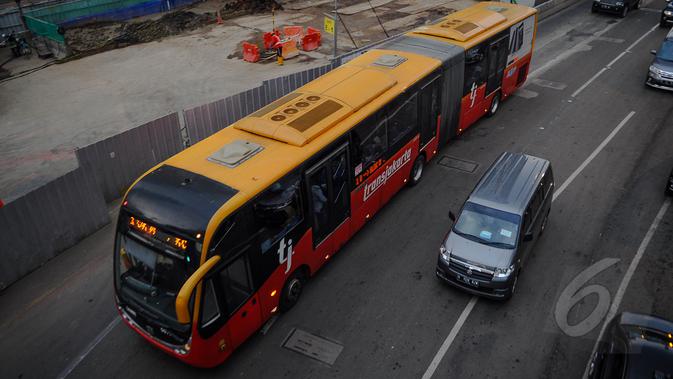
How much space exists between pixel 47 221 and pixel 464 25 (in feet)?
44.7

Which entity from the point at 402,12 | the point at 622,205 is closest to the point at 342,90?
the point at 622,205

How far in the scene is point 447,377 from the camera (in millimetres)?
8805

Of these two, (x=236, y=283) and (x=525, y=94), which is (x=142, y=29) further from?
(x=236, y=283)

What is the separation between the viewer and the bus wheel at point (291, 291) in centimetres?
988

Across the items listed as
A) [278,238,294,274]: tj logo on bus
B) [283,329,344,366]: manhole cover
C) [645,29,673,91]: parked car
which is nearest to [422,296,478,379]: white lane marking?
[283,329,344,366]: manhole cover

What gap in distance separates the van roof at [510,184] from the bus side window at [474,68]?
4488 millimetres

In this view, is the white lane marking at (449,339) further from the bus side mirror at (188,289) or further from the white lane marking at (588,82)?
the white lane marking at (588,82)

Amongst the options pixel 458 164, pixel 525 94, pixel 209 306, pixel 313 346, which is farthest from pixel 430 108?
pixel 209 306

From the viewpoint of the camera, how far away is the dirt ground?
57.4 ft

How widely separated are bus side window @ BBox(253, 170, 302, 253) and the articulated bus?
25mm

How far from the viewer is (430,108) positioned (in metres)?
13.9

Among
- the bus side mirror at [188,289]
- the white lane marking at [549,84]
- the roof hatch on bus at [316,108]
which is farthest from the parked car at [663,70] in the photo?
the bus side mirror at [188,289]

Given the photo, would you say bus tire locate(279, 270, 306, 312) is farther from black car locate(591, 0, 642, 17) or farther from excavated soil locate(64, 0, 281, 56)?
black car locate(591, 0, 642, 17)

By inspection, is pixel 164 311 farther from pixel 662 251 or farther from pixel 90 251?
pixel 662 251
